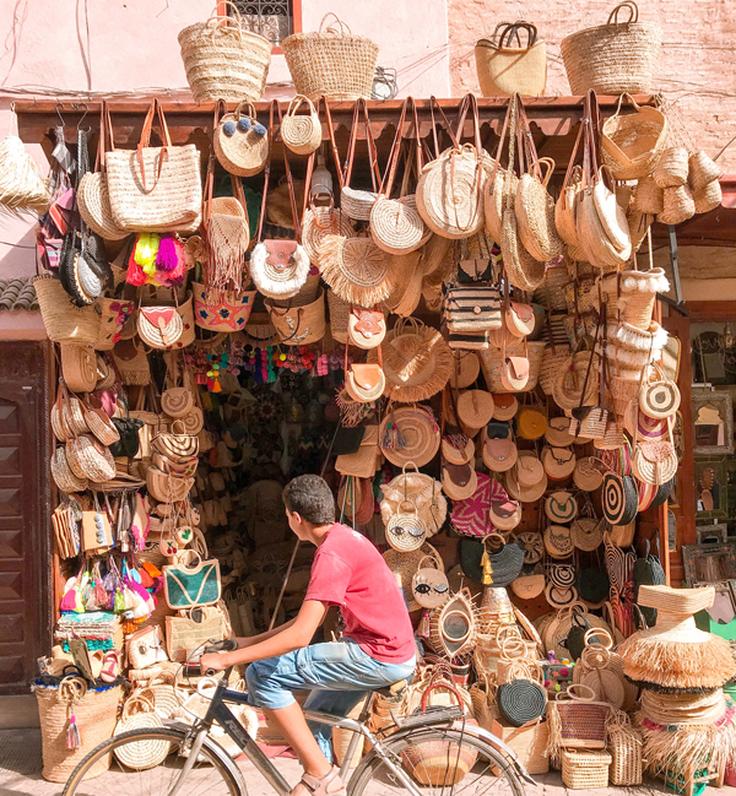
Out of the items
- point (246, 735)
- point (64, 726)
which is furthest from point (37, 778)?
point (246, 735)

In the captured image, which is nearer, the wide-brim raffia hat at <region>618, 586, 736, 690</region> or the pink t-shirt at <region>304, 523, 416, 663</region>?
the pink t-shirt at <region>304, 523, 416, 663</region>

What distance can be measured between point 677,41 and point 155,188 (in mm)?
4499

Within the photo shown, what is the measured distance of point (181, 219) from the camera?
181 inches

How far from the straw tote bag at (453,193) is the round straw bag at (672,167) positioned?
0.91 meters

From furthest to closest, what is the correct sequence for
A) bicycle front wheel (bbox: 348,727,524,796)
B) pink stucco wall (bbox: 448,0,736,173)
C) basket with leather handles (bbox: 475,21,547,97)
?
pink stucco wall (bbox: 448,0,736,173), basket with leather handles (bbox: 475,21,547,97), bicycle front wheel (bbox: 348,727,524,796)

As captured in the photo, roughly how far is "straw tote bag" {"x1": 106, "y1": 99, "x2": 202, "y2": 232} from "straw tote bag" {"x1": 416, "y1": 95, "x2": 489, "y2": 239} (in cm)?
112

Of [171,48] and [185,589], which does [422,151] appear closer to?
[171,48]

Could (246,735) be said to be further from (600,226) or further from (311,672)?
(600,226)

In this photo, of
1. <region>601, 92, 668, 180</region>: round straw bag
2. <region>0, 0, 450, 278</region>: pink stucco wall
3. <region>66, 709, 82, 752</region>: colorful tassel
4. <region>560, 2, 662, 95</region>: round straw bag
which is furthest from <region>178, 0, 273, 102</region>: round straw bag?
<region>66, 709, 82, 752</region>: colorful tassel

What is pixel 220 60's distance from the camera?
490 cm

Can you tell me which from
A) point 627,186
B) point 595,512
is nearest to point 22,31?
point 627,186

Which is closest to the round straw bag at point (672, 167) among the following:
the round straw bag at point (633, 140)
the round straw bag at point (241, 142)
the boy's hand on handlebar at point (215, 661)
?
the round straw bag at point (633, 140)

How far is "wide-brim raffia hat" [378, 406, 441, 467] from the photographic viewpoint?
5777mm

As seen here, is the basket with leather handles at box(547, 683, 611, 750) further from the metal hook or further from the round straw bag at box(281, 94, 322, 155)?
the metal hook
